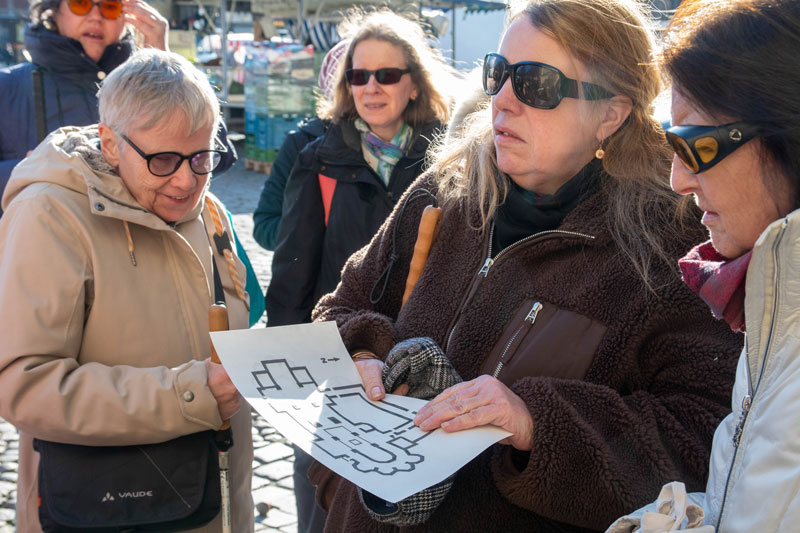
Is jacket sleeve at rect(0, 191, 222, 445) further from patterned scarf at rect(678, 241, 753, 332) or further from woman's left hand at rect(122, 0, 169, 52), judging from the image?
woman's left hand at rect(122, 0, 169, 52)

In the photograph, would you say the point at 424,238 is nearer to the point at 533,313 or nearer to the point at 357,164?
the point at 533,313

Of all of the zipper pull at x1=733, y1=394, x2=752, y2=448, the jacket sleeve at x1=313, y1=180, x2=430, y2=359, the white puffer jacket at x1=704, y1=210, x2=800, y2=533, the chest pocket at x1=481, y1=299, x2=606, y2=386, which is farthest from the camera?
the jacket sleeve at x1=313, y1=180, x2=430, y2=359

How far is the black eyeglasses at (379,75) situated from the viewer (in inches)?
142

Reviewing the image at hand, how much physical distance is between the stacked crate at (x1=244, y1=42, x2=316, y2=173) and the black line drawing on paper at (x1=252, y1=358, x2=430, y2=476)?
1029cm

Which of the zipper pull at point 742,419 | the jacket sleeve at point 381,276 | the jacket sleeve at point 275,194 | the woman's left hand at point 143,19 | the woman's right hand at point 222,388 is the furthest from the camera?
the jacket sleeve at point 275,194

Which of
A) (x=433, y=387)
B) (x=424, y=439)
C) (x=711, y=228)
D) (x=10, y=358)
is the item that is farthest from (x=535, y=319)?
(x=10, y=358)

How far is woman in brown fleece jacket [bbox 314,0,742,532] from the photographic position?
159 centimetres

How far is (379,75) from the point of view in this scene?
3602mm

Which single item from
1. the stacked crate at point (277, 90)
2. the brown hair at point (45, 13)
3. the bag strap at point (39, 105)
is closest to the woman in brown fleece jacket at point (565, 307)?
the bag strap at point (39, 105)

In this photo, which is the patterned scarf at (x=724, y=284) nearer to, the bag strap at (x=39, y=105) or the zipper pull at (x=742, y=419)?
the zipper pull at (x=742, y=419)

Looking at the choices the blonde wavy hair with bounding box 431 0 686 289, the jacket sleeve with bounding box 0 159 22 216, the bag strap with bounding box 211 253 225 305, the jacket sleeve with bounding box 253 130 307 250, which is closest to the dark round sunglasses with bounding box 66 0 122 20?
the jacket sleeve with bounding box 0 159 22 216

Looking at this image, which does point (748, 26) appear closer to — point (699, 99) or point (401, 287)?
point (699, 99)

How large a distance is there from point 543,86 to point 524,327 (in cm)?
61

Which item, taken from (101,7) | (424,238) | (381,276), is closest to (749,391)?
(424,238)
